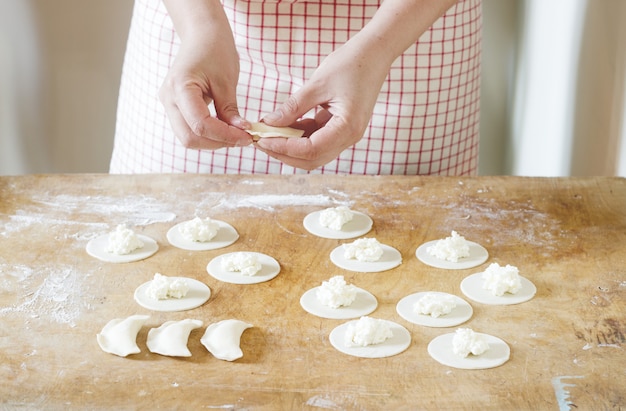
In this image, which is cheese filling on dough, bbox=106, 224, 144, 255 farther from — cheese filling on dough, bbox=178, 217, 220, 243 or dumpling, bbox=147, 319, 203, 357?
dumpling, bbox=147, 319, 203, 357

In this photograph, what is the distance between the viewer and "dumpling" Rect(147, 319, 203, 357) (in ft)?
3.69

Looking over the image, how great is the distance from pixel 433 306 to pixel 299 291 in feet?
0.72

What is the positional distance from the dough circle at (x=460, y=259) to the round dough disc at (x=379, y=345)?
→ 0.72 ft

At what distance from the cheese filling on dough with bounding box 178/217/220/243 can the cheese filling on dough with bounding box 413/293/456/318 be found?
Result: 41 centimetres

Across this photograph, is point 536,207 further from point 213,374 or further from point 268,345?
point 213,374

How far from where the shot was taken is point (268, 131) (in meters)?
1.43

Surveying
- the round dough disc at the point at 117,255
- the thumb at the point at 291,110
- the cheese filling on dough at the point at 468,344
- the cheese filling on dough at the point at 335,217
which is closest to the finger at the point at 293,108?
the thumb at the point at 291,110

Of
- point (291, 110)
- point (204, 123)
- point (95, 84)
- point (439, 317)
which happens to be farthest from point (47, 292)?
point (95, 84)

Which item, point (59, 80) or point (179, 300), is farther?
point (59, 80)

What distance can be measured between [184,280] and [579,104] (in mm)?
1162

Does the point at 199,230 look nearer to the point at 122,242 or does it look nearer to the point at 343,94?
the point at 122,242

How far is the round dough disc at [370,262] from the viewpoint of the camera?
1388 mm

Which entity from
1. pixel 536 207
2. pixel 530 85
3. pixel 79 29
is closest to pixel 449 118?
pixel 536 207

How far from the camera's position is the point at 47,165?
9.45 feet
